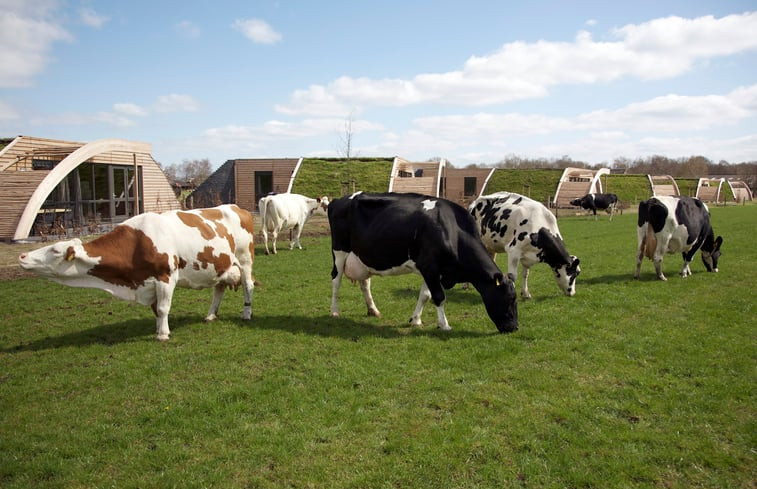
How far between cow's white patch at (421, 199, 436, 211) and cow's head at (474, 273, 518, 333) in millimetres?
1702

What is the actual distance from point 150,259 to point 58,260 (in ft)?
4.21

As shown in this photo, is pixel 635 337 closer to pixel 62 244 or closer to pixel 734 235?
pixel 62 244

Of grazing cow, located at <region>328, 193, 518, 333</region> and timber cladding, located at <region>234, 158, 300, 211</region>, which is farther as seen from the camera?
timber cladding, located at <region>234, 158, 300, 211</region>

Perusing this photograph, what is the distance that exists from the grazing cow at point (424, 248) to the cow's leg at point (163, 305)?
3199mm

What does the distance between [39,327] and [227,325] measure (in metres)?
3.47

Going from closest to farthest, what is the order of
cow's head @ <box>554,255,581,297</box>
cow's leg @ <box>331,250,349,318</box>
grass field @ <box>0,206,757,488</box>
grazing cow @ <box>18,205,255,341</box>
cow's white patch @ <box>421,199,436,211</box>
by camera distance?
grass field @ <box>0,206,757,488</box>
grazing cow @ <box>18,205,255,341</box>
cow's white patch @ <box>421,199,436,211</box>
cow's leg @ <box>331,250,349,318</box>
cow's head @ <box>554,255,581,297</box>

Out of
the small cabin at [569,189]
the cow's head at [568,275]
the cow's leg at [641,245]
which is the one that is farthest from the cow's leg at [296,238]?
the small cabin at [569,189]

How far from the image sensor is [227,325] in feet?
29.6

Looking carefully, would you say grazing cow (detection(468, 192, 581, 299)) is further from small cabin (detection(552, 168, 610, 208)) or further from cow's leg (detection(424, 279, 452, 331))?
small cabin (detection(552, 168, 610, 208))

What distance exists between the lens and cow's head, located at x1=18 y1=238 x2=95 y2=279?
7.25m

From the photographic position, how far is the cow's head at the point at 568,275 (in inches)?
416

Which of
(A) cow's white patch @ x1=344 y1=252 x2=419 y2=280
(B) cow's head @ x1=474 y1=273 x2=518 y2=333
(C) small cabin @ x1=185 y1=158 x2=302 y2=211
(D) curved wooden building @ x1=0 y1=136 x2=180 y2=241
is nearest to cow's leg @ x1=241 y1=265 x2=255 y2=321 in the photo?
(A) cow's white patch @ x1=344 y1=252 x2=419 y2=280

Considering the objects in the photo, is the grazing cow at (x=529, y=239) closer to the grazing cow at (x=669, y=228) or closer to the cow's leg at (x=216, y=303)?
the grazing cow at (x=669, y=228)

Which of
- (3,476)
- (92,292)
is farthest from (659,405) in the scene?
(92,292)
